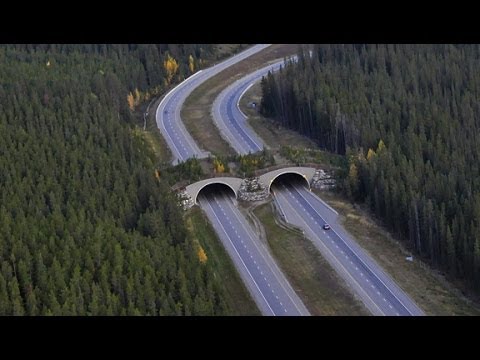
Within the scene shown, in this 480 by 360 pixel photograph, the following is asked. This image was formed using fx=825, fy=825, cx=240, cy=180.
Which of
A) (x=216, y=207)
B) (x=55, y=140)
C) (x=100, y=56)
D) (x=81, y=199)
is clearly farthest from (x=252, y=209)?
(x=100, y=56)

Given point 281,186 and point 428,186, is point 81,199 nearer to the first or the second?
point 281,186

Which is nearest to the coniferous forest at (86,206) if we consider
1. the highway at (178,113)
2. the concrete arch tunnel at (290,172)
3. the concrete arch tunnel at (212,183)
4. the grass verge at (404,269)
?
the concrete arch tunnel at (212,183)

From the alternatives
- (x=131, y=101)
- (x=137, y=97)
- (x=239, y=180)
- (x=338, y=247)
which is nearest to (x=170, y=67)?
(x=137, y=97)

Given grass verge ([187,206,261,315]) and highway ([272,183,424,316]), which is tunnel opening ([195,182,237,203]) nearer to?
grass verge ([187,206,261,315])

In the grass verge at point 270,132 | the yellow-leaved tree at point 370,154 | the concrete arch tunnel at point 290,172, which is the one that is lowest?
the concrete arch tunnel at point 290,172

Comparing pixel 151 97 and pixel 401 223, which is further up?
pixel 151 97

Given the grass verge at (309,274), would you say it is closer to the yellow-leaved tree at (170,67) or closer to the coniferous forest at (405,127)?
the coniferous forest at (405,127)
